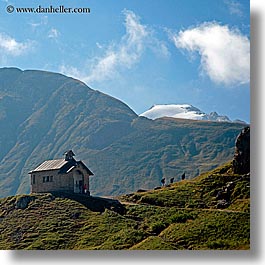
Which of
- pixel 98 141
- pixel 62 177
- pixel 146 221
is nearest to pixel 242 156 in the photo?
pixel 146 221

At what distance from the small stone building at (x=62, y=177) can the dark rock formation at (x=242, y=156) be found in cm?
677

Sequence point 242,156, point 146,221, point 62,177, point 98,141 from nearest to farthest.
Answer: point 146,221, point 242,156, point 62,177, point 98,141

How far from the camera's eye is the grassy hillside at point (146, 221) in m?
17.1

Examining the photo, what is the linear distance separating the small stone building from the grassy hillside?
148cm

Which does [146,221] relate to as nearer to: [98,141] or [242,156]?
[242,156]

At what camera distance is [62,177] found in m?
25.3

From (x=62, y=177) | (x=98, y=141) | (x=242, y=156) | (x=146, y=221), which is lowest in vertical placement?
(x=146, y=221)

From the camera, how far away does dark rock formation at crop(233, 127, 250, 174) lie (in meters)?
22.7

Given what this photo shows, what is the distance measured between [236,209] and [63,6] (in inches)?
348

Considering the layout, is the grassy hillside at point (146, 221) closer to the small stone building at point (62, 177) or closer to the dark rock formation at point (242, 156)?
the dark rock formation at point (242, 156)

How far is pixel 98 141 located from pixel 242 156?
55124mm

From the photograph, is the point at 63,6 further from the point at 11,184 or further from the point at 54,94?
the point at 54,94

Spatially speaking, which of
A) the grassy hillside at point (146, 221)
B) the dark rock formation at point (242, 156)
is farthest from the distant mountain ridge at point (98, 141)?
the grassy hillside at point (146, 221)

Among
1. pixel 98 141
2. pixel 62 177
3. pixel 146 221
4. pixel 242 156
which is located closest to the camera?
pixel 146 221
